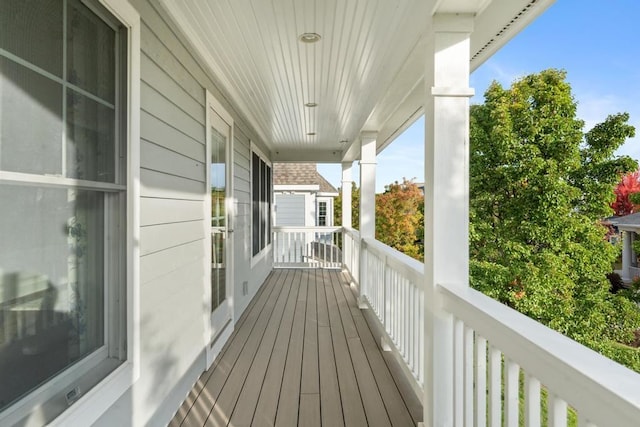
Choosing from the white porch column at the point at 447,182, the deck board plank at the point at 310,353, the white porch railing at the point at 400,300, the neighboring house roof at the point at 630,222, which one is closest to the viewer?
the white porch column at the point at 447,182

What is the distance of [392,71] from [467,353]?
6.89ft

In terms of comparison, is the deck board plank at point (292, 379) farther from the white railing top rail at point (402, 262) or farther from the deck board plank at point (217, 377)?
the white railing top rail at point (402, 262)

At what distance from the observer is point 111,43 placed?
1.74m

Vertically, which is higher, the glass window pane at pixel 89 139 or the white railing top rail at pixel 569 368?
the glass window pane at pixel 89 139

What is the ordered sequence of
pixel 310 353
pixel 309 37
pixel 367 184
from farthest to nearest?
pixel 367 184, pixel 310 353, pixel 309 37

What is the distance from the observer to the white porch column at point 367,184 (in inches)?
205

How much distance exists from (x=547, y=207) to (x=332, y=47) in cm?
1376

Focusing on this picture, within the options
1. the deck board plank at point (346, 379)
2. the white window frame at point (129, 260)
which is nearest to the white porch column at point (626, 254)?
the deck board plank at point (346, 379)

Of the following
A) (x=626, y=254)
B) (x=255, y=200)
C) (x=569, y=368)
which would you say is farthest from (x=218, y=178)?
(x=626, y=254)

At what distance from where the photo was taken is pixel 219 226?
3.70 m

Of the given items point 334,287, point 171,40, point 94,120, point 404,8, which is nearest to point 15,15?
point 94,120

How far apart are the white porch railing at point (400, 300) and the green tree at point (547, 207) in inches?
438

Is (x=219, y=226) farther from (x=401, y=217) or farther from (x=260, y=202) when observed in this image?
(x=401, y=217)

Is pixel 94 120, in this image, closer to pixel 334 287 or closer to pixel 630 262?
pixel 334 287
